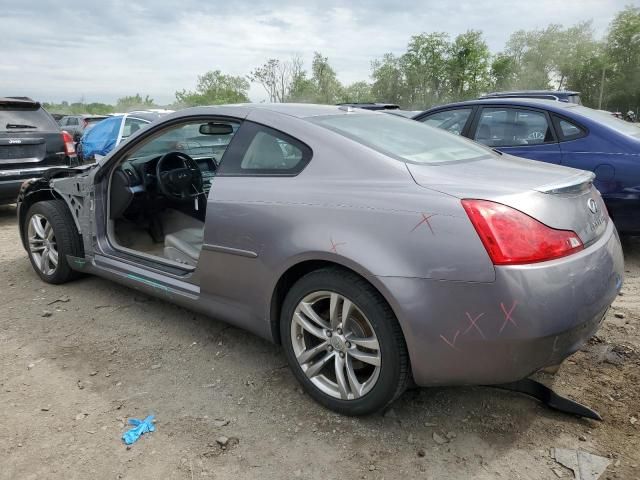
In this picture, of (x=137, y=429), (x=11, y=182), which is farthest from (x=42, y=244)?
(x=11, y=182)

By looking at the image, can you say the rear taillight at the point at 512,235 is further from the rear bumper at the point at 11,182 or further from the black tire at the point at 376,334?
the rear bumper at the point at 11,182

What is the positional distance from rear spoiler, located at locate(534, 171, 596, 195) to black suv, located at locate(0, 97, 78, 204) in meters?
6.77

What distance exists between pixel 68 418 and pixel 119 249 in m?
1.48

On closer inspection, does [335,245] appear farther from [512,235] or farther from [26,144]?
[26,144]

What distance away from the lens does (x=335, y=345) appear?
233 centimetres

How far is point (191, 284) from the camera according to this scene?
296 cm

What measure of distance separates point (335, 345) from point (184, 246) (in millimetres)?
1799

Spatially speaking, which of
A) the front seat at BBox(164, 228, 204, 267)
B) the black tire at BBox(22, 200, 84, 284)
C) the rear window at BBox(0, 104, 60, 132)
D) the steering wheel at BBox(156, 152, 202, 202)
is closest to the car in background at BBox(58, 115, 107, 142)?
the rear window at BBox(0, 104, 60, 132)

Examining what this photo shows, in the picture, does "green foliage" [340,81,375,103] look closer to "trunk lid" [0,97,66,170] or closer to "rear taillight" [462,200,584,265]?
"trunk lid" [0,97,66,170]

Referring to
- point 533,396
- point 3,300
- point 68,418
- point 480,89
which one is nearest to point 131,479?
point 68,418

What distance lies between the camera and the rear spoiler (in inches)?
81.4

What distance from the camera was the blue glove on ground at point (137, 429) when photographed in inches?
87.6

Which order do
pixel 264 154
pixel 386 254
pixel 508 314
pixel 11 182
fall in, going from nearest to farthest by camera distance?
pixel 508 314 → pixel 386 254 → pixel 264 154 → pixel 11 182

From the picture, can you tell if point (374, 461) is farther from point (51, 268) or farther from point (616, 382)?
point (51, 268)
